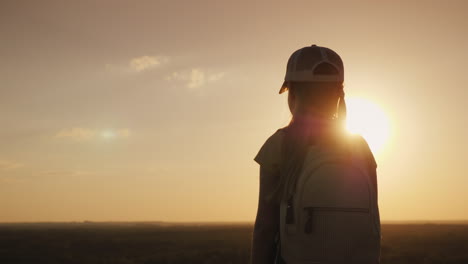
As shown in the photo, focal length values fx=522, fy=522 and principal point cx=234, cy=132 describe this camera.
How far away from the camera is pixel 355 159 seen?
87.8 inches

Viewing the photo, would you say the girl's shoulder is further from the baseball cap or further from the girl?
the baseball cap

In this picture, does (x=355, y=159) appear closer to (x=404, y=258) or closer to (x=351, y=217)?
(x=351, y=217)

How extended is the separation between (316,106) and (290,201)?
1.74 feet

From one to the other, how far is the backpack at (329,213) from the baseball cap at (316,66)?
1.14 feet

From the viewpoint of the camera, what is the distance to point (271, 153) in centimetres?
231

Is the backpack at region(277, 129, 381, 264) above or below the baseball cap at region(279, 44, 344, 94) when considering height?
below

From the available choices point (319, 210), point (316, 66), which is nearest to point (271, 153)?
point (319, 210)

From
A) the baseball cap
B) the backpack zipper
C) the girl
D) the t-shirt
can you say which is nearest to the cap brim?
the girl

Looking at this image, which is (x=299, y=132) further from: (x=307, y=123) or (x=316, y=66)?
(x=316, y=66)

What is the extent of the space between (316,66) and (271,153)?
44 cm

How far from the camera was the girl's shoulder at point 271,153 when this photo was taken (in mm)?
2297

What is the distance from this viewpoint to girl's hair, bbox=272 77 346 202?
88.6 inches

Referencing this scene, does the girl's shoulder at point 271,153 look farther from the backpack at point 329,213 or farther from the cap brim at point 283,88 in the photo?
the cap brim at point 283,88

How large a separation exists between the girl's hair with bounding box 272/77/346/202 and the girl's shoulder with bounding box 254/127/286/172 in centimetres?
2
